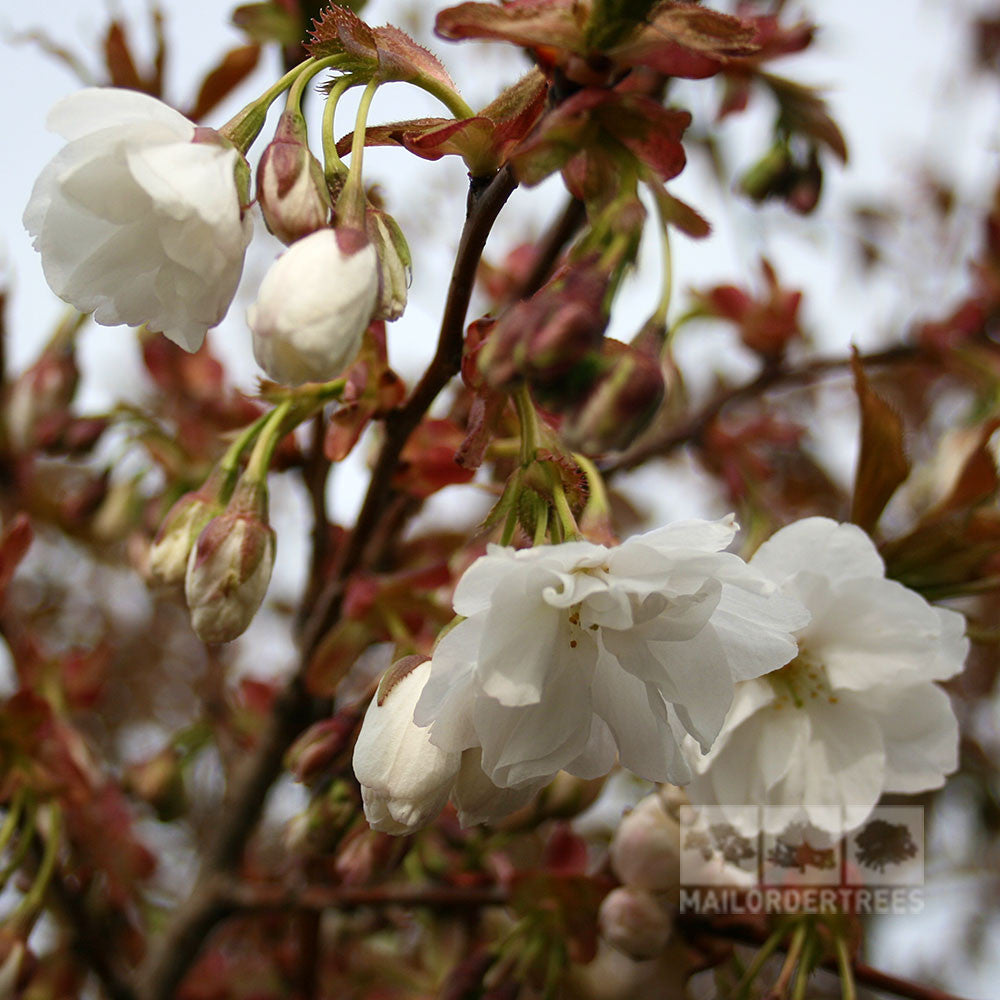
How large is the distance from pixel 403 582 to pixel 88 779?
1.29 feet

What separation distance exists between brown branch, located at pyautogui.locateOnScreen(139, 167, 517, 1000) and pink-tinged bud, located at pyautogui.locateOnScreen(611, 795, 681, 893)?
0.28m

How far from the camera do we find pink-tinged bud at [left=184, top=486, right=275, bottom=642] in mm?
548

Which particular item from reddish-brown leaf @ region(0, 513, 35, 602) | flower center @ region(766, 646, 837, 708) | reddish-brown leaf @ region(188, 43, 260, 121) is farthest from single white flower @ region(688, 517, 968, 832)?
reddish-brown leaf @ region(188, 43, 260, 121)

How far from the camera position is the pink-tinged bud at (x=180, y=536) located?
634mm

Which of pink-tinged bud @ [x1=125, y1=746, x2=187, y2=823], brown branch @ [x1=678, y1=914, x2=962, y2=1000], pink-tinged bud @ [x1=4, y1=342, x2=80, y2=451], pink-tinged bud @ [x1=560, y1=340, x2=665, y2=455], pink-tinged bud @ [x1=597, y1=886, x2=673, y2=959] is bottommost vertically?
pink-tinged bud @ [x1=125, y1=746, x2=187, y2=823]

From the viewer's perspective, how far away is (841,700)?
666 mm

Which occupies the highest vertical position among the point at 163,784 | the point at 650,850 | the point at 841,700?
the point at 841,700

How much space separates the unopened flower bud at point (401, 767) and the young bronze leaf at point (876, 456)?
390 mm

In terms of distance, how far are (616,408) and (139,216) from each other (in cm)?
27

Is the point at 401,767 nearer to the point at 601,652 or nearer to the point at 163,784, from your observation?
the point at 601,652

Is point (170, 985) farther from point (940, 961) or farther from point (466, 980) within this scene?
point (940, 961)

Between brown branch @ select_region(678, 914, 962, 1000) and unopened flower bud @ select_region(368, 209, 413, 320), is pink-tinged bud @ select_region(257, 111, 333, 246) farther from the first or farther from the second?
brown branch @ select_region(678, 914, 962, 1000)

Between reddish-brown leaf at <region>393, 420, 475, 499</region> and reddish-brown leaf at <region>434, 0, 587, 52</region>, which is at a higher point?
reddish-brown leaf at <region>434, 0, 587, 52</region>

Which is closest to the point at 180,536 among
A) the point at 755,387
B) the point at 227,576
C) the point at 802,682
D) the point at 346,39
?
the point at 227,576
